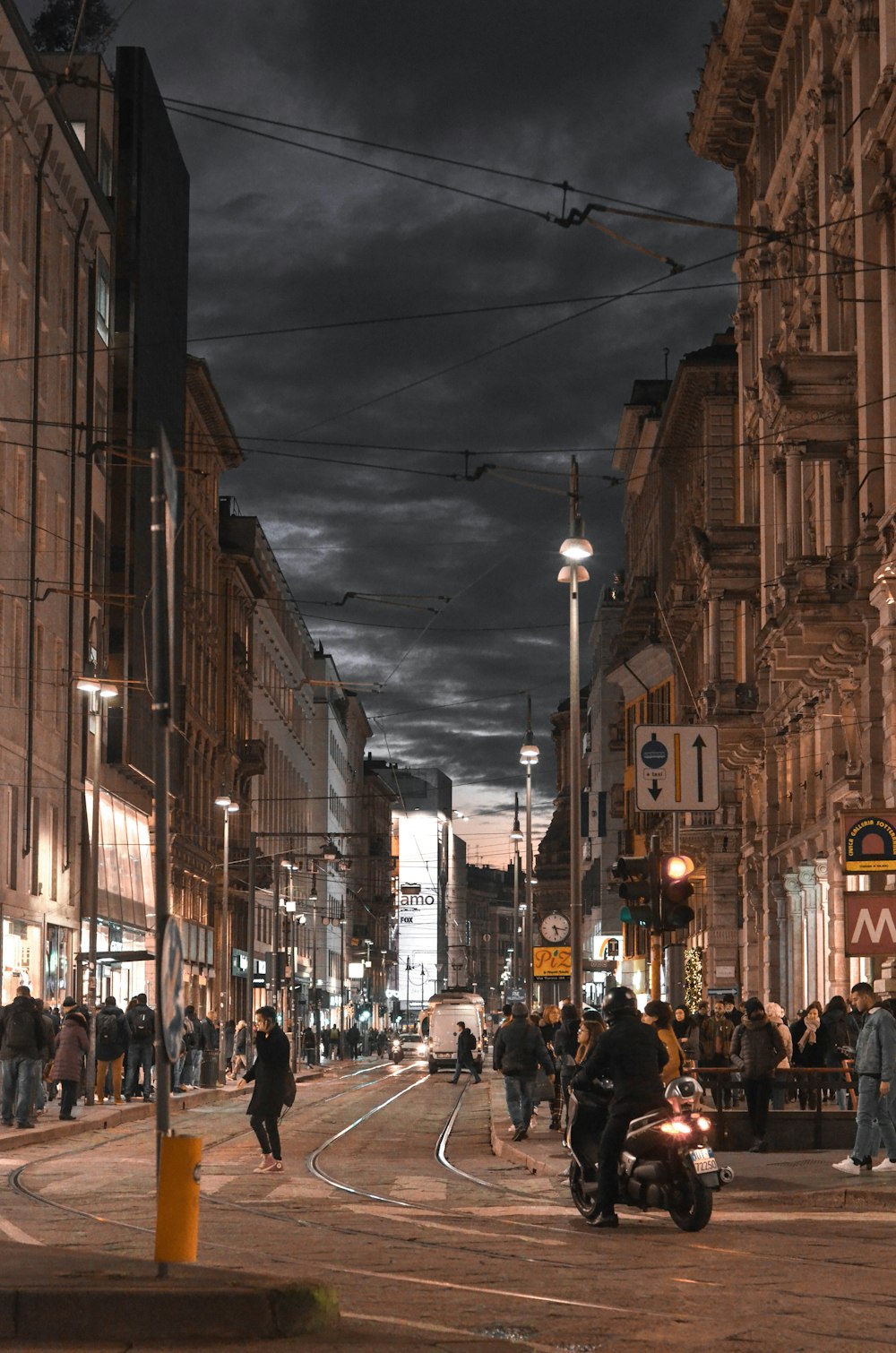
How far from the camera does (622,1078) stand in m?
15.7

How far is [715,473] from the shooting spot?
62.8 meters

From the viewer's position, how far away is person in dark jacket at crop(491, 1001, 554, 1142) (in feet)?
86.2

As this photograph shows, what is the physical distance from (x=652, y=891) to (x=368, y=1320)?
39.7ft

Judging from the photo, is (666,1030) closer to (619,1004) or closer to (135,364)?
(619,1004)

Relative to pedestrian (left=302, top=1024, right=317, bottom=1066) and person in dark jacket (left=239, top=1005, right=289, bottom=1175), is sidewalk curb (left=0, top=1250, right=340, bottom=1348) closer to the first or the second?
person in dark jacket (left=239, top=1005, right=289, bottom=1175)

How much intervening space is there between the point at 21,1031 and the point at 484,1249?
15.2 meters

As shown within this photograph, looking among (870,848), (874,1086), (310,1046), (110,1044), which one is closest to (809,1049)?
(870,848)

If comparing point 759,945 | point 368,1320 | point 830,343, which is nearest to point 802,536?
point 830,343

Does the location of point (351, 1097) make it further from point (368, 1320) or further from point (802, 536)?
point (368, 1320)

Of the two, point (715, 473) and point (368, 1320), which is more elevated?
point (715, 473)

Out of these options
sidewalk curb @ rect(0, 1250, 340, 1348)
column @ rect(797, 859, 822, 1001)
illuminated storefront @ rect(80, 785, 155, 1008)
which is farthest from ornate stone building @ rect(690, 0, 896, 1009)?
sidewalk curb @ rect(0, 1250, 340, 1348)

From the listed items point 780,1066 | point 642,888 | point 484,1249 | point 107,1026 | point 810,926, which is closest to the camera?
point 484,1249

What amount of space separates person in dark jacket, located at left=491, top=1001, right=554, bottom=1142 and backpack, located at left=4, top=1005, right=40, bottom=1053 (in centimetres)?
627

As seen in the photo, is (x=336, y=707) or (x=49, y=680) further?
(x=336, y=707)
